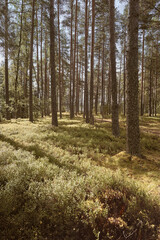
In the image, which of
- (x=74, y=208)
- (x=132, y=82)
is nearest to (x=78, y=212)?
(x=74, y=208)

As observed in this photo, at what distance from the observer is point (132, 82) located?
5258 mm

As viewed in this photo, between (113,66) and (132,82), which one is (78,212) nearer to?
(132,82)

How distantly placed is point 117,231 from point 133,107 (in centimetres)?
427

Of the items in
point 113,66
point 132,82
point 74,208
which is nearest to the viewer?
point 74,208

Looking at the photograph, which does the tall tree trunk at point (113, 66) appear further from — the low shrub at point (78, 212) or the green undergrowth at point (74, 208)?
the low shrub at point (78, 212)

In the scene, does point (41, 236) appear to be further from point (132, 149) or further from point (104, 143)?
point (104, 143)

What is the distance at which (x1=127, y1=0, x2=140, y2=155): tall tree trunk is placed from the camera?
511cm

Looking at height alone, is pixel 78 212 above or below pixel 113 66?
below

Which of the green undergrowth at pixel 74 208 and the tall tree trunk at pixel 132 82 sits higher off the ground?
the tall tree trunk at pixel 132 82

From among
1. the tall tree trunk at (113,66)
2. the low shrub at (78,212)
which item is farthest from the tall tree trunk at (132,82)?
the tall tree trunk at (113,66)

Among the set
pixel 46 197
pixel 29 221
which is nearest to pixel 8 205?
pixel 29 221

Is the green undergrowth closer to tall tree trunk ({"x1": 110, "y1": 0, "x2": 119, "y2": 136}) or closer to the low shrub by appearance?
the low shrub

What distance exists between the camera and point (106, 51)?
2411 centimetres

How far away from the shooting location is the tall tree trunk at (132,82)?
16.8 feet
